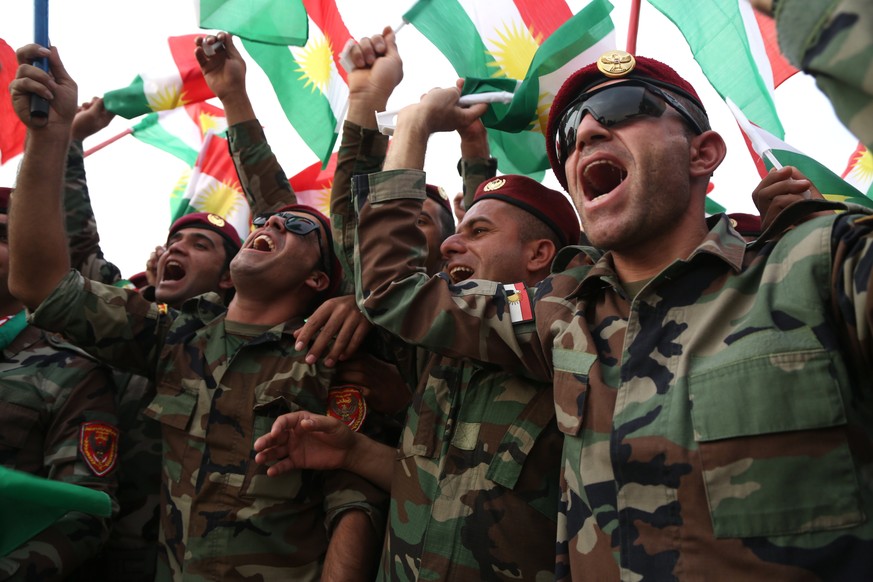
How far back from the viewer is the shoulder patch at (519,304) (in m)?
2.47

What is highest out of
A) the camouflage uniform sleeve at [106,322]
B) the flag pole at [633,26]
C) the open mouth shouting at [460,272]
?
the flag pole at [633,26]

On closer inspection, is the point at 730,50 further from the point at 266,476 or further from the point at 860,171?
the point at 266,476

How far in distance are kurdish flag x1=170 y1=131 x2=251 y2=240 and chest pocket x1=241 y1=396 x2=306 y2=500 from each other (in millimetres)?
3075

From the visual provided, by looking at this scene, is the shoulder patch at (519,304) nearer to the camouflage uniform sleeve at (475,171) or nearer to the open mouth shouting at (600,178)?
the open mouth shouting at (600,178)

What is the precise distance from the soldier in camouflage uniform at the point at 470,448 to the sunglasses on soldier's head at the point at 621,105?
2.51ft

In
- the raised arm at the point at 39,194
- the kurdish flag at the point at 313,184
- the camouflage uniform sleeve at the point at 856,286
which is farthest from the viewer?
the kurdish flag at the point at 313,184

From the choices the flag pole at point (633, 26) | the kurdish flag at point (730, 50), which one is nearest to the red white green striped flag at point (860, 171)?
the kurdish flag at point (730, 50)

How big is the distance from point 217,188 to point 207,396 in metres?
3.15

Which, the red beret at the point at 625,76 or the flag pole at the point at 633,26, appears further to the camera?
the flag pole at the point at 633,26

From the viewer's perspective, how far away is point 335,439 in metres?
3.08

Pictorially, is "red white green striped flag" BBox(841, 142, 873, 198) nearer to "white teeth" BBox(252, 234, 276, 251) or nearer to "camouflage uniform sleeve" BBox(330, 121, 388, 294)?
"camouflage uniform sleeve" BBox(330, 121, 388, 294)

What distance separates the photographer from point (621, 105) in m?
2.32

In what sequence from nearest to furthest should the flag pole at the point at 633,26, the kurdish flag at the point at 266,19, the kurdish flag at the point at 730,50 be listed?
the kurdish flag at the point at 730,50 < the flag pole at the point at 633,26 < the kurdish flag at the point at 266,19

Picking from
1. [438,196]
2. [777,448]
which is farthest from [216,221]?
[777,448]
